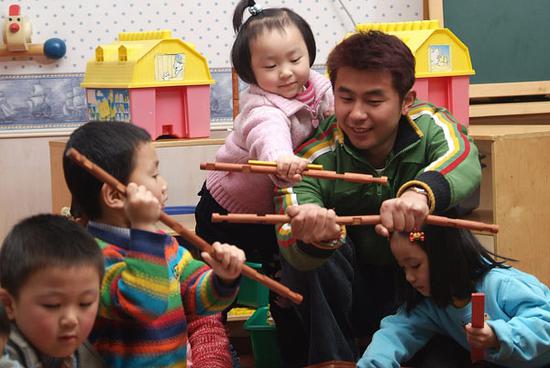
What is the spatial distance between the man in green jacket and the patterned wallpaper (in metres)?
1.42

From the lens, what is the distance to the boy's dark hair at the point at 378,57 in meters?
2.03

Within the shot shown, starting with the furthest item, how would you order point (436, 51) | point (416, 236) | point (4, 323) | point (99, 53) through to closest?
point (99, 53)
point (436, 51)
point (416, 236)
point (4, 323)

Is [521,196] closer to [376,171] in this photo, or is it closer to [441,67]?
[441,67]

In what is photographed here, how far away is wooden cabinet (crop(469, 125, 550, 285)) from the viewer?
8.20ft

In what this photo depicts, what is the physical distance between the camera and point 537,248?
8.39ft

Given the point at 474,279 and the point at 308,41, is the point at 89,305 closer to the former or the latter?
the point at 474,279

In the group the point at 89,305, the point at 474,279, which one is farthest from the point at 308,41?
the point at 89,305

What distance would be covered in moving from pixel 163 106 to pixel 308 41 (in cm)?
82

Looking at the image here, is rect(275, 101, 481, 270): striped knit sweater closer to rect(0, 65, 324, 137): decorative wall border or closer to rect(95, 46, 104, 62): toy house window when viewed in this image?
rect(95, 46, 104, 62): toy house window

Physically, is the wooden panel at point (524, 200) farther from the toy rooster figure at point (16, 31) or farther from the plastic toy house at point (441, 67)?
the toy rooster figure at point (16, 31)

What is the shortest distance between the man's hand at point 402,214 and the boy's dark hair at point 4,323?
0.68 meters

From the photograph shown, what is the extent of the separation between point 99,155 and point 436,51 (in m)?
1.42

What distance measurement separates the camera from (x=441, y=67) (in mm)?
2764

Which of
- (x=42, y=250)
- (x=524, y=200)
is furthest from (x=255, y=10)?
(x=42, y=250)
